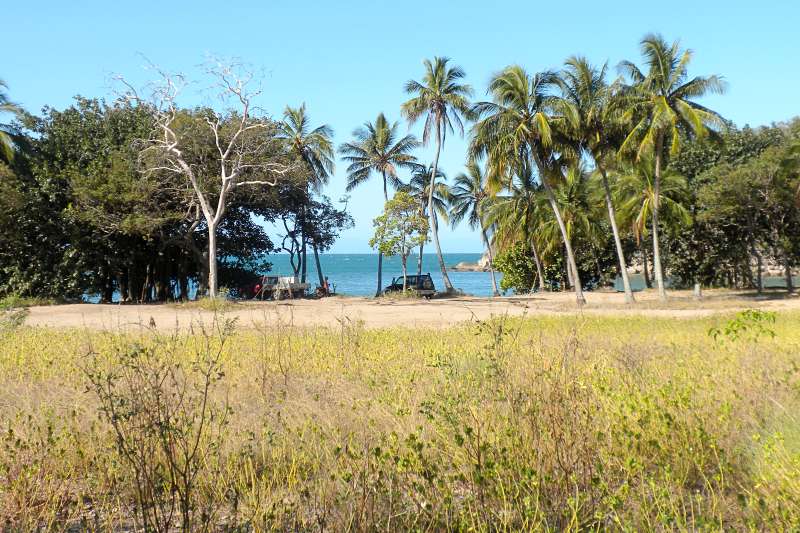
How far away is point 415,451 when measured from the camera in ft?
12.3

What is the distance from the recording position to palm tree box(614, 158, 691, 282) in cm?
2984

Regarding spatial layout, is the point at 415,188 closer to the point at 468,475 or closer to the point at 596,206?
the point at 596,206

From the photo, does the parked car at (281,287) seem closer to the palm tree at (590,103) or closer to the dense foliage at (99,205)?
the dense foliage at (99,205)

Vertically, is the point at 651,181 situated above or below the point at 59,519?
above

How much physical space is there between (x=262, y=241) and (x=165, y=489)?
97.3ft

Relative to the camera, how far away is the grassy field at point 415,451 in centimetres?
326

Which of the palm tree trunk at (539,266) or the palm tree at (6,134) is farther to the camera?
the palm tree trunk at (539,266)

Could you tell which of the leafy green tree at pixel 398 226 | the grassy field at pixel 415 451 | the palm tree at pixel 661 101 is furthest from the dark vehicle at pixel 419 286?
the grassy field at pixel 415 451

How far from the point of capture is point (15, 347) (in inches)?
379

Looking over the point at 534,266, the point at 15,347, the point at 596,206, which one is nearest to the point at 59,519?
the point at 15,347

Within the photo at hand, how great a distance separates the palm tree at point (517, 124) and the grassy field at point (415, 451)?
18952 mm

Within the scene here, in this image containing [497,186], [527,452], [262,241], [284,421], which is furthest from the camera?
[262,241]

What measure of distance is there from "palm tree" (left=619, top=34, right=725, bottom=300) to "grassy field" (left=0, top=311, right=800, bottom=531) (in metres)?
19.2

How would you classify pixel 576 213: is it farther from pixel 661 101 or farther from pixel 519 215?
pixel 661 101
